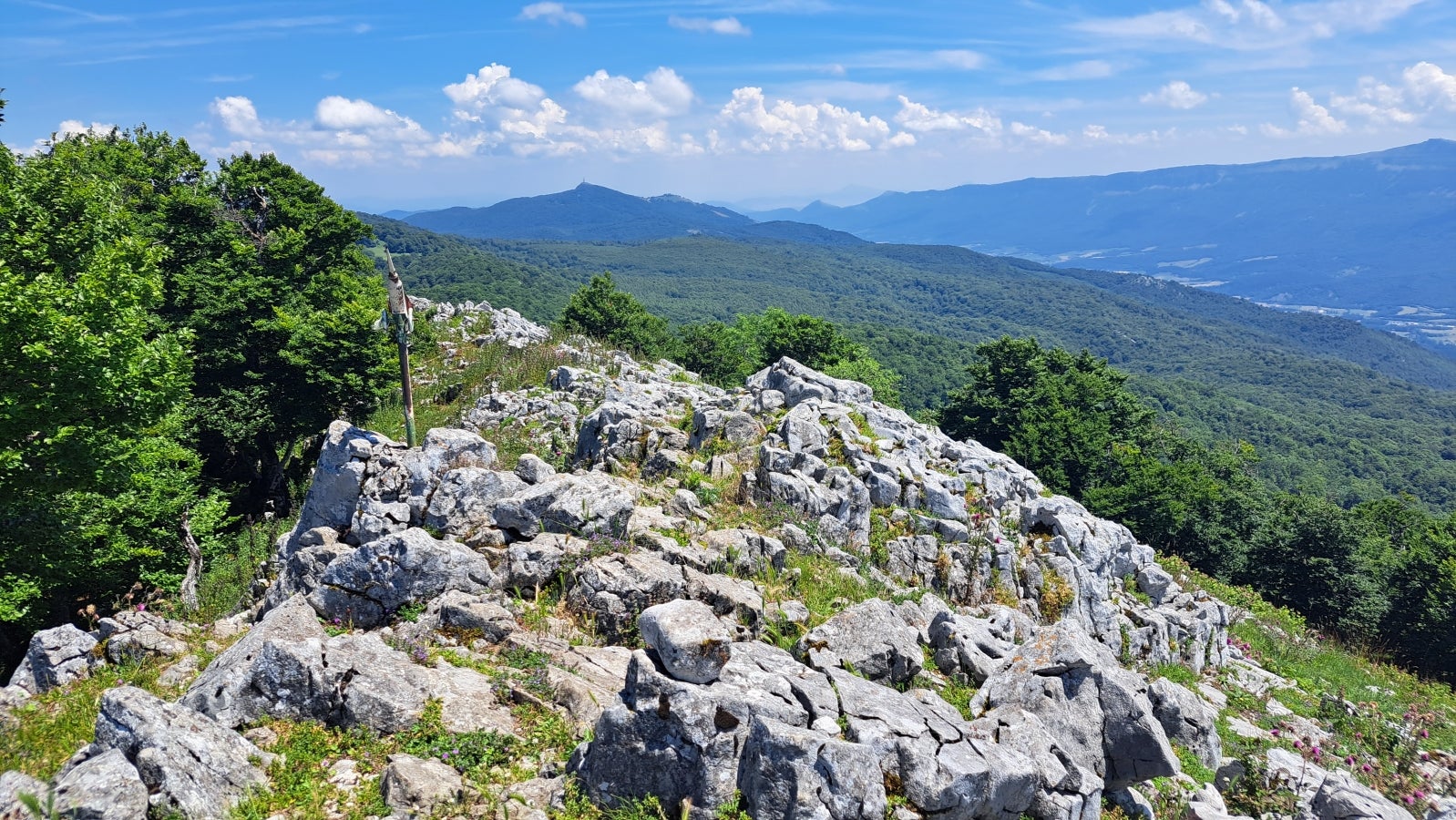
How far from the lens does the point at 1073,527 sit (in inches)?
666

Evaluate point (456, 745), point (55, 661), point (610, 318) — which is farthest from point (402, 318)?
point (610, 318)

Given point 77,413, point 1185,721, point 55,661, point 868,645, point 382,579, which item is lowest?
point 1185,721

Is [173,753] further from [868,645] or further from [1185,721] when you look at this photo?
[1185,721]

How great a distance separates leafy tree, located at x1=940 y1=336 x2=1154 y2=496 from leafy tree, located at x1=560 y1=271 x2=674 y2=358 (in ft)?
81.8

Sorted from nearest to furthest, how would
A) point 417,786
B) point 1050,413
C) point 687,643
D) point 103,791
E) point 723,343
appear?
point 103,791 → point 417,786 → point 687,643 → point 1050,413 → point 723,343

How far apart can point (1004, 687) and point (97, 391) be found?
17.4m

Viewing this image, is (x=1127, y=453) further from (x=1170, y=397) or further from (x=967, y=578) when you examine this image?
(x=1170, y=397)

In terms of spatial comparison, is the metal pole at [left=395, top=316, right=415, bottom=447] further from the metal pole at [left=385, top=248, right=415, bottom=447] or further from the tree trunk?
the tree trunk

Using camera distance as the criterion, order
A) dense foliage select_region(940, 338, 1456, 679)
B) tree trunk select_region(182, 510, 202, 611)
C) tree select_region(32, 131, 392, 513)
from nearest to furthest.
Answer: tree trunk select_region(182, 510, 202, 611) → tree select_region(32, 131, 392, 513) → dense foliage select_region(940, 338, 1456, 679)

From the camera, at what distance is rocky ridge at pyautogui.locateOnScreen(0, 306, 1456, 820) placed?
651cm

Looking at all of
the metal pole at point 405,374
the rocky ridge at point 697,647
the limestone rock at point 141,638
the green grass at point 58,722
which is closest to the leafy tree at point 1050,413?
the rocky ridge at point 697,647

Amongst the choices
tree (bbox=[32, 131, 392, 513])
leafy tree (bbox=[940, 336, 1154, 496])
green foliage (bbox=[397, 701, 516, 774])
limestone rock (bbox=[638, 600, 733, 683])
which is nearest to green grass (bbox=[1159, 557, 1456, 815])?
limestone rock (bbox=[638, 600, 733, 683])

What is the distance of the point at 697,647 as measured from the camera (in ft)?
23.3

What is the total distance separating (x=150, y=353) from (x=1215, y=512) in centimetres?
5162
